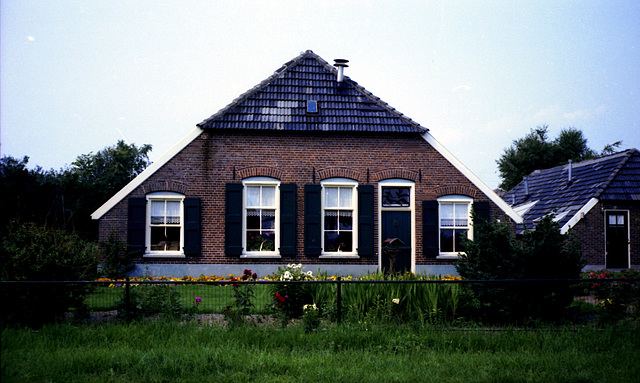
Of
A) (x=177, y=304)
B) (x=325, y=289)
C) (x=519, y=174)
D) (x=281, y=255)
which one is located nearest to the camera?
(x=177, y=304)

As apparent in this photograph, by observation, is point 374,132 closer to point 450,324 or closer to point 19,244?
point 450,324

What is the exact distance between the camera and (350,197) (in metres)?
14.8

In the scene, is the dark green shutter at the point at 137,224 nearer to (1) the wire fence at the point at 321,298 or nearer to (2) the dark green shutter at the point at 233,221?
(2) the dark green shutter at the point at 233,221

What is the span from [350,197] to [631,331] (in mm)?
8945

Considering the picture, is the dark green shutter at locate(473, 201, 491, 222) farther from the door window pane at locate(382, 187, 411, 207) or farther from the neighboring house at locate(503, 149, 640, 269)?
the neighboring house at locate(503, 149, 640, 269)

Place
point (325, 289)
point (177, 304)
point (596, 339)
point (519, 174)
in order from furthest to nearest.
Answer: point (519, 174) < point (325, 289) < point (177, 304) < point (596, 339)

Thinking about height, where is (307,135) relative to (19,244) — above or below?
above

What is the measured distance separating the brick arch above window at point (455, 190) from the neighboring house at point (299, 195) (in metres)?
0.03

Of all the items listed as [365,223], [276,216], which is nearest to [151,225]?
[276,216]

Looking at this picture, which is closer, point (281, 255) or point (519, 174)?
point (281, 255)

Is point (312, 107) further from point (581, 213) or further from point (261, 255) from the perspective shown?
point (581, 213)

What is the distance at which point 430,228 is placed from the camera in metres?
14.7

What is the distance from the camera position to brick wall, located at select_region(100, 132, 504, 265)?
14266 millimetres

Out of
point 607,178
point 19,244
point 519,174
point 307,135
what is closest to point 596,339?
point 19,244
